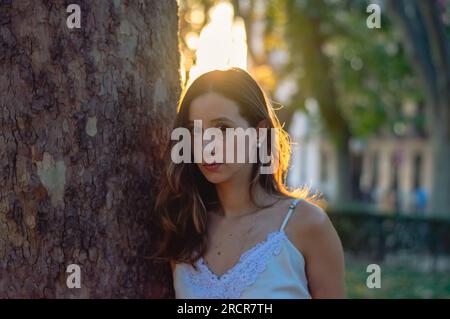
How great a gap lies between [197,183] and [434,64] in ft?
39.8

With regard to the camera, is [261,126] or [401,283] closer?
[261,126]

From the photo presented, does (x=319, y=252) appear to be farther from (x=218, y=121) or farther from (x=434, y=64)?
(x=434, y=64)

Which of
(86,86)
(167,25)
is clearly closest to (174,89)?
(167,25)

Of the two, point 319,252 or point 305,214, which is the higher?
point 305,214

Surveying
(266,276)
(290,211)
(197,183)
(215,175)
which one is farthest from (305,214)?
(197,183)

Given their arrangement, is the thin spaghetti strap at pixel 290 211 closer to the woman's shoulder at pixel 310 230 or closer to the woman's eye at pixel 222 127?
the woman's shoulder at pixel 310 230

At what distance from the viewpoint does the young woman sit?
246 centimetres

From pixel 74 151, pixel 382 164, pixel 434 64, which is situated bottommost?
pixel 382 164

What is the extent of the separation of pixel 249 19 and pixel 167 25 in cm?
1657

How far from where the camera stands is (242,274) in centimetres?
247

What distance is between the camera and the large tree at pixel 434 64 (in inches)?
518

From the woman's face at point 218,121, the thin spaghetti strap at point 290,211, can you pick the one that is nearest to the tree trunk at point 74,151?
the woman's face at point 218,121

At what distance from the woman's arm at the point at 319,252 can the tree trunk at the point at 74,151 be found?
0.60m

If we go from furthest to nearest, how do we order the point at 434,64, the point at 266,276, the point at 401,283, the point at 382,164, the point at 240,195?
the point at 382,164, the point at 434,64, the point at 401,283, the point at 240,195, the point at 266,276
